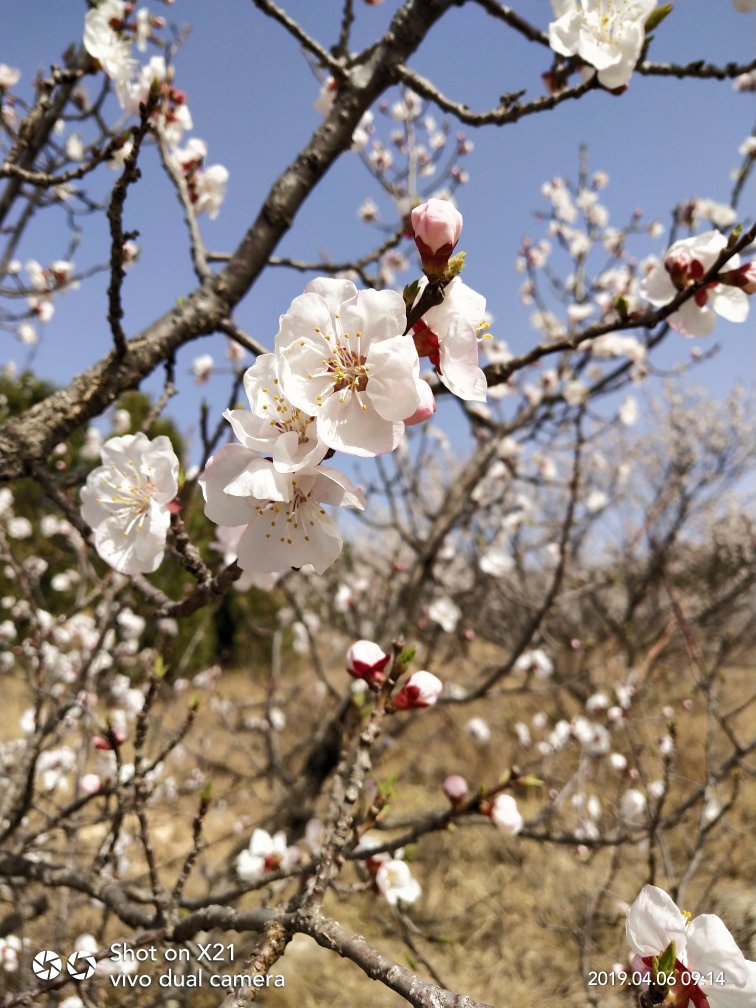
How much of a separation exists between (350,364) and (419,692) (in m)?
0.65

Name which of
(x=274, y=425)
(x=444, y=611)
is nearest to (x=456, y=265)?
(x=274, y=425)

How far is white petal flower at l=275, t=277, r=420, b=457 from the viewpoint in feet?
2.23

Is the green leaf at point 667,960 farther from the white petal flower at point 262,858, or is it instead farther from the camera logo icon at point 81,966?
the white petal flower at point 262,858

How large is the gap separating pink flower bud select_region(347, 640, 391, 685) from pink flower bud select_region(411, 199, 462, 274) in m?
0.70

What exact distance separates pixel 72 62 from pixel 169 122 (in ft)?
2.81

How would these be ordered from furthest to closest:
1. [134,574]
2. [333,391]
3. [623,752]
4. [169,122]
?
[623,752] < [169,122] < [134,574] < [333,391]

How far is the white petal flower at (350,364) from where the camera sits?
68 cm

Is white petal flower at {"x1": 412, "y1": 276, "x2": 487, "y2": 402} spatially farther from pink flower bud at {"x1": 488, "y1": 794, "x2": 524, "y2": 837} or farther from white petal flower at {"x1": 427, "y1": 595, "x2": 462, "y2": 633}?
white petal flower at {"x1": 427, "y1": 595, "x2": 462, "y2": 633}

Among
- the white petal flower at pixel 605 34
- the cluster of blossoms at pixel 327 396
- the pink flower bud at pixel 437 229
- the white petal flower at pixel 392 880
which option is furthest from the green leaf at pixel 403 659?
the white petal flower at pixel 605 34

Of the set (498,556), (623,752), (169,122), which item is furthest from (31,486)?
(623,752)

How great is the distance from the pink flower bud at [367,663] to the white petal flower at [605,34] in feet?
4.49

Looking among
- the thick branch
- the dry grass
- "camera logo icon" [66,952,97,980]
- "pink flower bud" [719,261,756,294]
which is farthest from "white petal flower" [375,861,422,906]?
"pink flower bud" [719,261,756,294]

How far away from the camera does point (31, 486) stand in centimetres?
784

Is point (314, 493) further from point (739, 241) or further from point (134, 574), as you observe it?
point (739, 241)
